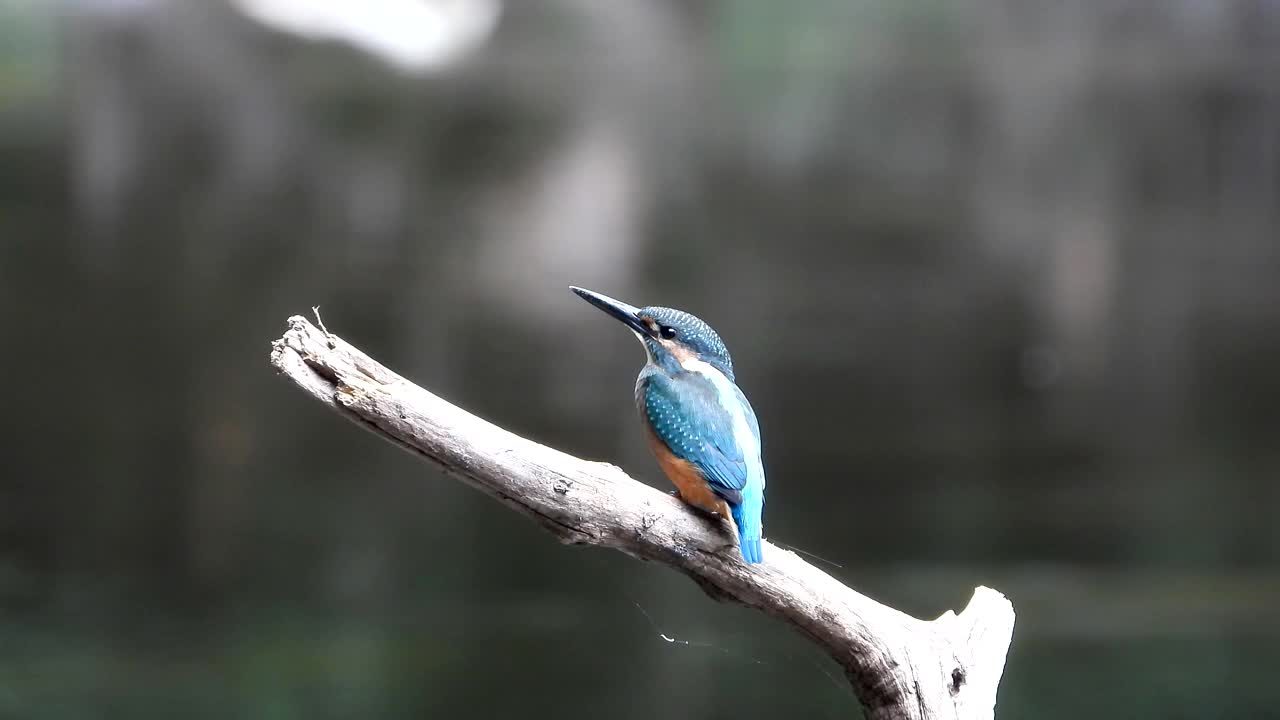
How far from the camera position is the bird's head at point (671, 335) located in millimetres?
1938

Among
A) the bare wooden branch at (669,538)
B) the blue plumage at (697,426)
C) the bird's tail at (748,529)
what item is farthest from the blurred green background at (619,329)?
the bird's tail at (748,529)

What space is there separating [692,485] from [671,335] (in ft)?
1.19

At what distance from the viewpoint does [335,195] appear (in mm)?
3350

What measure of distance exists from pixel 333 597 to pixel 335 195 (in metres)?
1.34

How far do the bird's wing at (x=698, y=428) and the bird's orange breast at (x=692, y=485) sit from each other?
0.01 meters

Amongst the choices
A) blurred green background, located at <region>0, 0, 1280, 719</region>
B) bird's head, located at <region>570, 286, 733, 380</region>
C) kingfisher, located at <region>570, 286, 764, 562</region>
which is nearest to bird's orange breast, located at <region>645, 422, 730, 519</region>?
kingfisher, located at <region>570, 286, 764, 562</region>

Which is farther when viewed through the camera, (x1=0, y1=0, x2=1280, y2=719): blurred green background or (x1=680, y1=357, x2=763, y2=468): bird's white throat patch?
(x1=0, y1=0, x2=1280, y2=719): blurred green background

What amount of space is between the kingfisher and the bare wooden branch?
0.07 meters

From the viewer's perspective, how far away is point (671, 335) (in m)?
1.95

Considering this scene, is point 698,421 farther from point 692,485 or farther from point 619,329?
point 619,329

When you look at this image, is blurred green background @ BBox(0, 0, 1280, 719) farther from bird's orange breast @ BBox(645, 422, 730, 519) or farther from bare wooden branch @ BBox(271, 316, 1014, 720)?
bird's orange breast @ BBox(645, 422, 730, 519)

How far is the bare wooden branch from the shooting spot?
1.46 meters
